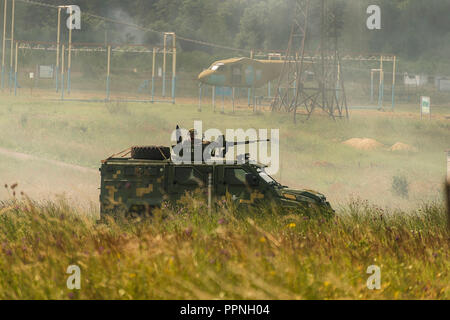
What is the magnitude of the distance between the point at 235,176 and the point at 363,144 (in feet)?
68.9

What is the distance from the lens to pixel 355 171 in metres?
29.6

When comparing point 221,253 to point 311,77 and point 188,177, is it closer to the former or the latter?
point 188,177

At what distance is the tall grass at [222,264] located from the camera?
744cm

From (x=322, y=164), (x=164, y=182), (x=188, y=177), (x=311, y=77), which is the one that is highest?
(x=311, y=77)

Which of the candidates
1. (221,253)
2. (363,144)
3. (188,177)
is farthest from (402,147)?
(221,253)

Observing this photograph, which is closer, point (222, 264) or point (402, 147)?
point (222, 264)

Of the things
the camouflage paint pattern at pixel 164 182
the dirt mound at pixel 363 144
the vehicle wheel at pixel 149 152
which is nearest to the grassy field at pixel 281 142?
the dirt mound at pixel 363 144

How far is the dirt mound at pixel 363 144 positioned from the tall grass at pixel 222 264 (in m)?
23.2

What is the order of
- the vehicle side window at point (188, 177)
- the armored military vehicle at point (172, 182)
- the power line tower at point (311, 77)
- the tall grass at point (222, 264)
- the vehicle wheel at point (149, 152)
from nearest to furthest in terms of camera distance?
the tall grass at point (222, 264) < the armored military vehicle at point (172, 182) < the vehicle side window at point (188, 177) < the vehicle wheel at point (149, 152) < the power line tower at point (311, 77)

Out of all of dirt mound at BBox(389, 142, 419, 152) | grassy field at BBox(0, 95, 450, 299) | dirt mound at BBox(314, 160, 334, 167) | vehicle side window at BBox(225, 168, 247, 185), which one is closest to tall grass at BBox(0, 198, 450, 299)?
grassy field at BBox(0, 95, 450, 299)

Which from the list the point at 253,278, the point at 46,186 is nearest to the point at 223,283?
the point at 253,278

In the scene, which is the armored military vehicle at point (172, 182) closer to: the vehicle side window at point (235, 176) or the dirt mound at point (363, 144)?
the vehicle side window at point (235, 176)

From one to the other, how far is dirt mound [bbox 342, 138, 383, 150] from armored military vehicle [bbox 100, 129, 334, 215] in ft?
66.6

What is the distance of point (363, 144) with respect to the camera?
33.8 meters
